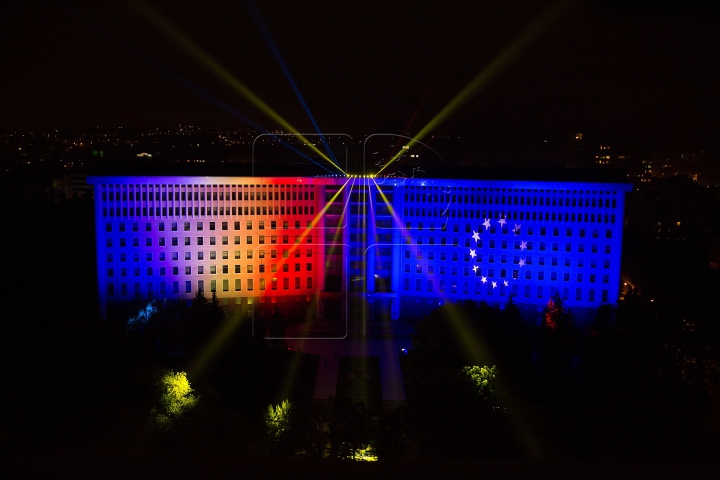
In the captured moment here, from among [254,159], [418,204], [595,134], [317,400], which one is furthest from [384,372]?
[595,134]

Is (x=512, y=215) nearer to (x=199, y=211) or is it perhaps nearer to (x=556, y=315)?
(x=556, y=315)

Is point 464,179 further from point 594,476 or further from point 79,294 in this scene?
point 594,476

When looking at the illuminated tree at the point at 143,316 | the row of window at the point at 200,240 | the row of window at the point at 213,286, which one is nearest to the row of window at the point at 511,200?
the row of window at the point at 200,240

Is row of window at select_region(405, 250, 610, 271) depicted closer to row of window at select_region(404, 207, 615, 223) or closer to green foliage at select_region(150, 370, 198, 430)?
row of window at select_region(404, 207, 615, 223)

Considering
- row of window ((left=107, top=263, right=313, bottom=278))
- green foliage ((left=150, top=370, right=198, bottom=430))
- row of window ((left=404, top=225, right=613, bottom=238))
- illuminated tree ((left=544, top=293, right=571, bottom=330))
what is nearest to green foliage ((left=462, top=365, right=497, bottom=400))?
green foliage ((left=150, top=370, right=198, bottom=430))

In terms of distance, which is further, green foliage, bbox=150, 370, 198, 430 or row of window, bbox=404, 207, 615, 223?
row of window, bbox=404, 207, 615, 223

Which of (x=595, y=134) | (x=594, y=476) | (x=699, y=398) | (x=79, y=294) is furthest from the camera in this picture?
(x=595, y=134)

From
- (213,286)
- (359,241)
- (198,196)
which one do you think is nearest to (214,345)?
(213,286)

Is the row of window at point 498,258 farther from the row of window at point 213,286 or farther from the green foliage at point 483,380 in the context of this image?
the green foliage at point 483,380
